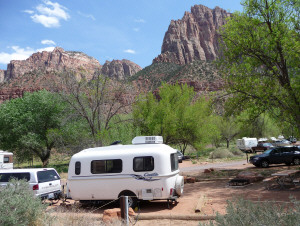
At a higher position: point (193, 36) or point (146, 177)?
point (193, 36)

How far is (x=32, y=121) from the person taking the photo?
94.7ft

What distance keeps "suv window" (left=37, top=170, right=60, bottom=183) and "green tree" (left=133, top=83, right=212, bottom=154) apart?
17.2m

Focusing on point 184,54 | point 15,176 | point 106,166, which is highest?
point 184,54

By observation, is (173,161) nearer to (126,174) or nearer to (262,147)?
(126,174)

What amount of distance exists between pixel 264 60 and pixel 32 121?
23.4 meters

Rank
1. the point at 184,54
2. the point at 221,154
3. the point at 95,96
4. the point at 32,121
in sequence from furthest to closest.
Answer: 1. the point at 184,54
2. the point at 221,154
3. the point at 32,121
4. the point at 95,96

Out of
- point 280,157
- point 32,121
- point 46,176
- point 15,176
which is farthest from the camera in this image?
point 32,121

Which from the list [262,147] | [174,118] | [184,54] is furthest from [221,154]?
[184,54]

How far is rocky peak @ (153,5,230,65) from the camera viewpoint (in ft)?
520

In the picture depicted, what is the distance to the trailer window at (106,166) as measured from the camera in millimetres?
10312

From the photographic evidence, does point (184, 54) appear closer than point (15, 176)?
No

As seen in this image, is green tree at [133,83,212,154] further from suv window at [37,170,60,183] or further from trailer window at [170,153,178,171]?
trailer window at [170,153,178,171]

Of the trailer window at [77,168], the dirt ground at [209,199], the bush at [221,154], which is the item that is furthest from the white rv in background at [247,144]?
the trailer window at [77,168]

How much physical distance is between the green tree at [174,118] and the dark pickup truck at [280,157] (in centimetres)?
1045
